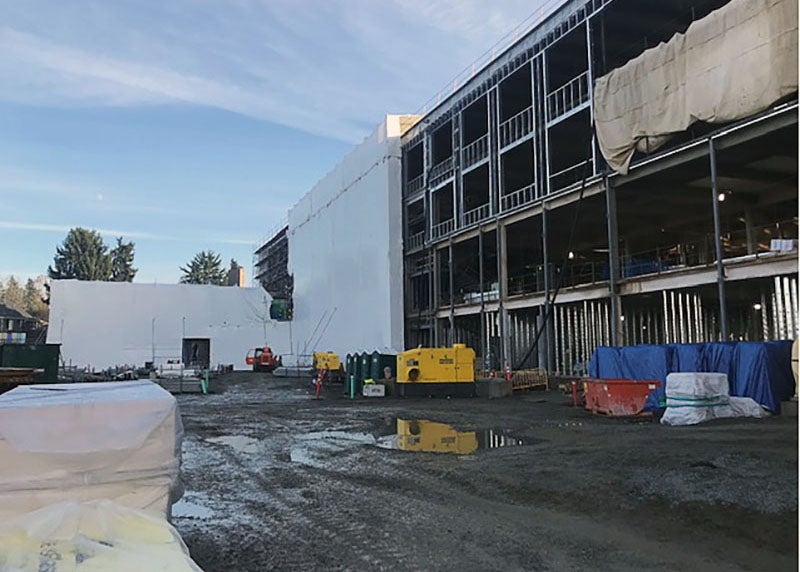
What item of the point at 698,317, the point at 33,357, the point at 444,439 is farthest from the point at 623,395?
the point at 33,357

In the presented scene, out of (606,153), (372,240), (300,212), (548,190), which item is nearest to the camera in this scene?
(606,153)

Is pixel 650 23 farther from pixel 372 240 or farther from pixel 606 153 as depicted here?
pixel 372 240

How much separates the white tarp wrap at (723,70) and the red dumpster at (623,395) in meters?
5.84

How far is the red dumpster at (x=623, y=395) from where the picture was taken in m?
15.9

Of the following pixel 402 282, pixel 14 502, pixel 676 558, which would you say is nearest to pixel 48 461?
pixel 14 502

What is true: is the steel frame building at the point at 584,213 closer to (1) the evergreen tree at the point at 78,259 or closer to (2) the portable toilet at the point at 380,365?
(2) the portable toilet at the point at 380,365

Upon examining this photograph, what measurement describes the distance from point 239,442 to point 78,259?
2939 inches

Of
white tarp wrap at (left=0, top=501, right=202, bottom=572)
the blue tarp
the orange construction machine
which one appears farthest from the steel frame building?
white tarp wrap at (left=0, top=501, right=202, bottom=572)

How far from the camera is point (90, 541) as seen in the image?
3496mm

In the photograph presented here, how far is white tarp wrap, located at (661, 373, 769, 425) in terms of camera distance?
46.6 ft

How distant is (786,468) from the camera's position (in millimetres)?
8711

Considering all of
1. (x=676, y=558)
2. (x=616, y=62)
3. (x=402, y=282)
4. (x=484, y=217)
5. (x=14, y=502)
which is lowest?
(x=676, y=558)

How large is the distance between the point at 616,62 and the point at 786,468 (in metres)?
20.6

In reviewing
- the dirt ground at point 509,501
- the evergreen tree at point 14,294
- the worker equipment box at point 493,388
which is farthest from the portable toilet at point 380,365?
the evergreen tree at point 14,294
